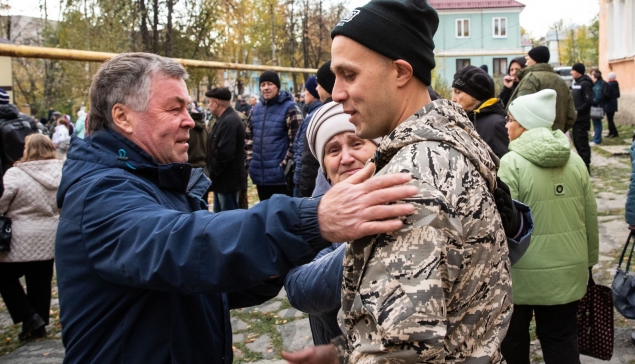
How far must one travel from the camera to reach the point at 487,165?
1670mm

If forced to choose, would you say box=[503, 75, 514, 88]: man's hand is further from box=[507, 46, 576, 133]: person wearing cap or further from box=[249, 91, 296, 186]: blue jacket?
box=[249, 91, 296, 186]: blue jacket

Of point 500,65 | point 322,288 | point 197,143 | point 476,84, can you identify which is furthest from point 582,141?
point 500,65

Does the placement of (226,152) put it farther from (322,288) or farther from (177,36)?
(177,36)

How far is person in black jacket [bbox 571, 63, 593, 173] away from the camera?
11.3 metres

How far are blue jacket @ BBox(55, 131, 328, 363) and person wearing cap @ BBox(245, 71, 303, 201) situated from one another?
5331mm

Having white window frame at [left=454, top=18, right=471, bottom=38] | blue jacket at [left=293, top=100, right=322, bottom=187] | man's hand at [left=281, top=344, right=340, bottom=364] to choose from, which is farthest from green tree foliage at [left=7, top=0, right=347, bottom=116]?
white window frame at [left=454, top=18, right=471, bottom=38]

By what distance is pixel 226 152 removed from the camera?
8.02 m

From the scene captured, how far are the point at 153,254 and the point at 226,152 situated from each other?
6.40m

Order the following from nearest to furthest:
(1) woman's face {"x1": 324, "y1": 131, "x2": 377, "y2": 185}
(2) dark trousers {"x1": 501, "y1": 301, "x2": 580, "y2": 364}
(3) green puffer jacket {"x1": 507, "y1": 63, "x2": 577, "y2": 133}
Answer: (1) woman's face {"x1": 324, "y1": 131, "x2": 377, "y2": 185} → (2) dark trousers {"x1": 501, "y1": 301, "x2": 580, "y2": 364} → (3) green puffer jacket {"x1": 507, "y1": 63, "x2": 577, "y2": 133}

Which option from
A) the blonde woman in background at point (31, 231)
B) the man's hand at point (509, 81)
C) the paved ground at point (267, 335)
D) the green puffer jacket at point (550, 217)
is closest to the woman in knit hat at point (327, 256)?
the green puffer jacket at point (550, 217)

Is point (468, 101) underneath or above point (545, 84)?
underneath

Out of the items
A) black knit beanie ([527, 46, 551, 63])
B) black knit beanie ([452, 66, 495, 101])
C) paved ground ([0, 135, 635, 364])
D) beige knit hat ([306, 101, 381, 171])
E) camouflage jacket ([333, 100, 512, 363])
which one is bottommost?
paved ground ([0, 135, 635, 364])

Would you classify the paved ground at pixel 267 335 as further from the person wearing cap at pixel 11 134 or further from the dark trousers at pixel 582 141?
the dark trousers at pixel 582 141

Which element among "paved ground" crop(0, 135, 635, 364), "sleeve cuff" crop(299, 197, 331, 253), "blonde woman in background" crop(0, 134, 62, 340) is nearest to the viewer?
"sleeve cuff" crop(299, 197, 331, 253)
